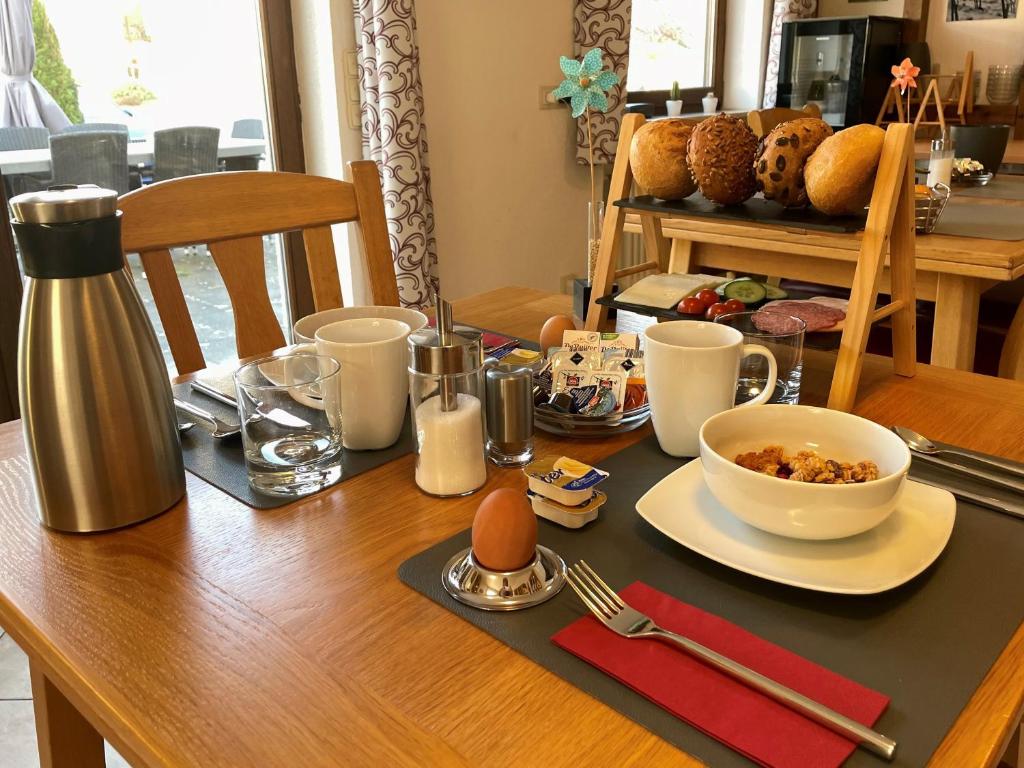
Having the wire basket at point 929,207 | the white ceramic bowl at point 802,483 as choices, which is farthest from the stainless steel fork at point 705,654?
the wire basket at point 929,207

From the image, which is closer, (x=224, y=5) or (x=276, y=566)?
(x=276, y=566)

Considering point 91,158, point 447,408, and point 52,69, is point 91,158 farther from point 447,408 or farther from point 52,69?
point 447,408

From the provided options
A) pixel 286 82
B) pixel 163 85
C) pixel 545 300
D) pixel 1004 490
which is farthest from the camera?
pixel 286 82

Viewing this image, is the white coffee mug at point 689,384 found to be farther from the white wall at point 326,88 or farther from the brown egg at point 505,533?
the white wall at point 326,88

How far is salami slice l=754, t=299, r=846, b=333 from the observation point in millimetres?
1046

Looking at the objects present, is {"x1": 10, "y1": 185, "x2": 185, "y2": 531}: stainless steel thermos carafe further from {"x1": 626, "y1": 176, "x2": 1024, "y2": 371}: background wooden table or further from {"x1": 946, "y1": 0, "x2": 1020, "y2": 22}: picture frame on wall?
{"x1": 946, "y1": 0, "x2": 1020, "y2": 22}: picture frame on wall

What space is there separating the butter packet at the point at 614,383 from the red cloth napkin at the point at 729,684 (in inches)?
13.1

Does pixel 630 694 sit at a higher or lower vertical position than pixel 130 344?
lower

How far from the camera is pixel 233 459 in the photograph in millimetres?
879

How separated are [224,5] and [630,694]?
2322mm

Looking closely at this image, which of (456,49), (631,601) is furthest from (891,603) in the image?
(456,49)

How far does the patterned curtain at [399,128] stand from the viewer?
2295mm

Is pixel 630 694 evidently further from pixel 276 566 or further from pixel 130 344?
pixel 130 344

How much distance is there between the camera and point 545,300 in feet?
4.82
